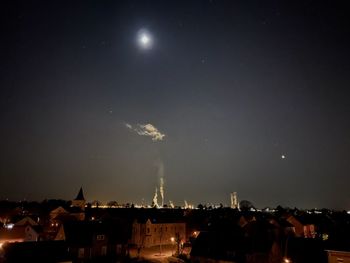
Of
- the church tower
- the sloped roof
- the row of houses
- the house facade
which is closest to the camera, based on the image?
the row of houses

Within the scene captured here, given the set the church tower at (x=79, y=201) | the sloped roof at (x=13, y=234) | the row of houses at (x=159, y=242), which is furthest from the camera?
the church tower at (x=79, y=201)

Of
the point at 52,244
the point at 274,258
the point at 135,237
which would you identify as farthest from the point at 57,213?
the point at 274,258

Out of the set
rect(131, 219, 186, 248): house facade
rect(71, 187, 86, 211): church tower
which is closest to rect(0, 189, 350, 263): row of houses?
rect(131, 219, 186, 248): house facade

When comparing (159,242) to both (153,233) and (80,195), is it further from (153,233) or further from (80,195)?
(80,195)

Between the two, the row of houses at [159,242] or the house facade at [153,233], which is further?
the house facade at [153,233]

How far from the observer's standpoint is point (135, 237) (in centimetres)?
7162

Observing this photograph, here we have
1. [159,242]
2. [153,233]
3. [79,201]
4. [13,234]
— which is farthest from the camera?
[79,201]

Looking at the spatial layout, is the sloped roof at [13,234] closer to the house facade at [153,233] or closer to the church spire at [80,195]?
the house facade at [153,233]

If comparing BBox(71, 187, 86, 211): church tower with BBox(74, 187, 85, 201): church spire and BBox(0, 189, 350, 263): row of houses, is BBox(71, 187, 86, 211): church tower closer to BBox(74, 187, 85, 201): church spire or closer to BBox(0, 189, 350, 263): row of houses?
A: BBox(74, 187, 85, 201): church spire

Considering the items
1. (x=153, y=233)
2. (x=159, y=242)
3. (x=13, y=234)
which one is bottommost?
(x=159, y=242)

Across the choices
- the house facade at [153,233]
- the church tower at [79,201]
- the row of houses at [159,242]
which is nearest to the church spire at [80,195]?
the church tower at [79,201]

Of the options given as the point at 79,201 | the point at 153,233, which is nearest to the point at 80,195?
the point at 79,201

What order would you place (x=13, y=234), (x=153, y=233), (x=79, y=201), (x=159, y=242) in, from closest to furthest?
(x=13, y=234), (x=153, y=233), (x=159, y=242), (x=79, y=201)

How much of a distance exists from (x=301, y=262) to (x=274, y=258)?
358 centimetres
